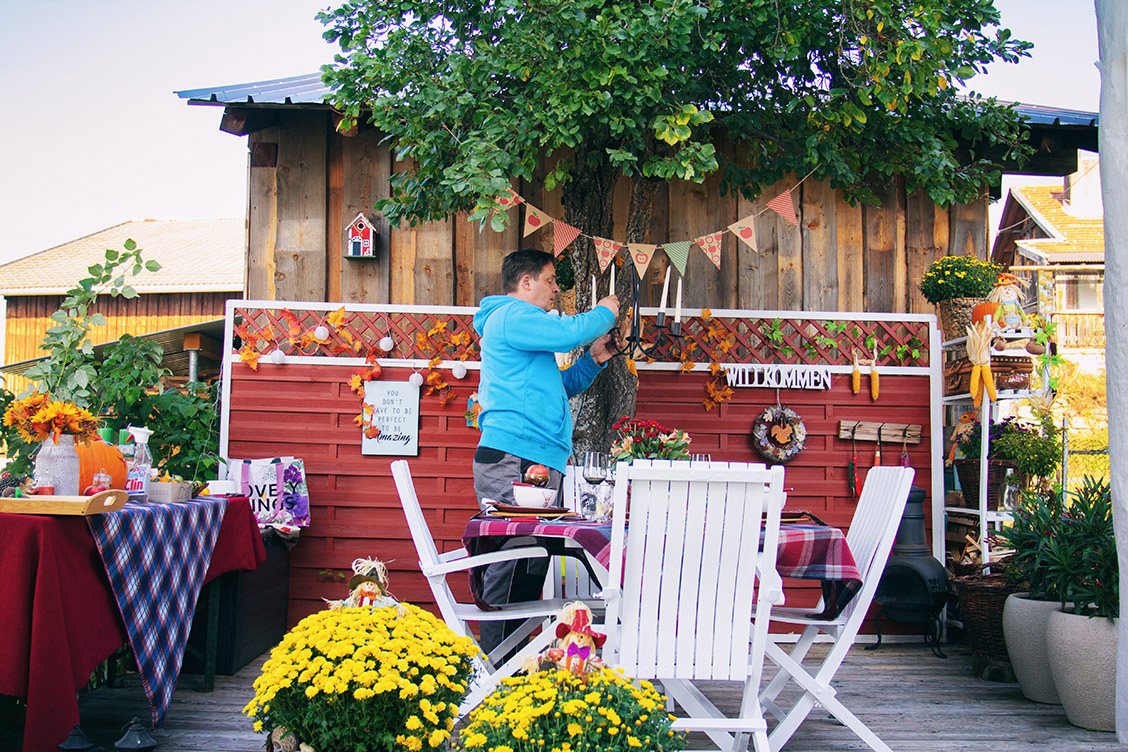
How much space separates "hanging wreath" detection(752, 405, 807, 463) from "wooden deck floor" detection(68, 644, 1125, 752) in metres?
1.30

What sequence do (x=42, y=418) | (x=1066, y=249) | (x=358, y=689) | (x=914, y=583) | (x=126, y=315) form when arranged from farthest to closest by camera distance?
(x=126, y=315) < (x=1066, y=249) < (x=914, y=583) < (x=42, y=418) < (x=358, y=689)

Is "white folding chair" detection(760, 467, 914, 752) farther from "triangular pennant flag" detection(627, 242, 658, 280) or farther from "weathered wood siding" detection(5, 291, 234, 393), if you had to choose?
"weathered wood siding" detection(5, 291, 234, 393)

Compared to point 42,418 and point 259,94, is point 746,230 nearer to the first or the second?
point 259,94

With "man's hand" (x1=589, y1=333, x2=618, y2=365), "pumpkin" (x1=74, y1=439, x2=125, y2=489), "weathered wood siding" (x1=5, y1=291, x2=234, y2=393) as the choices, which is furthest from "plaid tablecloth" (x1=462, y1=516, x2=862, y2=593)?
"weathered wood siding" (x1=5, y1=291, x2=234, y2=393)

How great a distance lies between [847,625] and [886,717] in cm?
76

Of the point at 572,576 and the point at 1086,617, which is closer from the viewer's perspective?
the point at 1086,617

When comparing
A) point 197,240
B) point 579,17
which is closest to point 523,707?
point 579,17

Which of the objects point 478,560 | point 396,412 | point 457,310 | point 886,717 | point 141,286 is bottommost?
point 886,717

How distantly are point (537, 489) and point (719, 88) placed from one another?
2.81m

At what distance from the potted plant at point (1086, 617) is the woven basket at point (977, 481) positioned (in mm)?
979

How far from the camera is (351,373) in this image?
16.1 feet

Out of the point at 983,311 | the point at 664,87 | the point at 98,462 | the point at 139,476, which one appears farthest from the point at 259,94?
the point at 983,311

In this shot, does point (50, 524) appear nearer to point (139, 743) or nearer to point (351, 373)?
point (139, 743)

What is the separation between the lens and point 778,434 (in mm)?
4969
